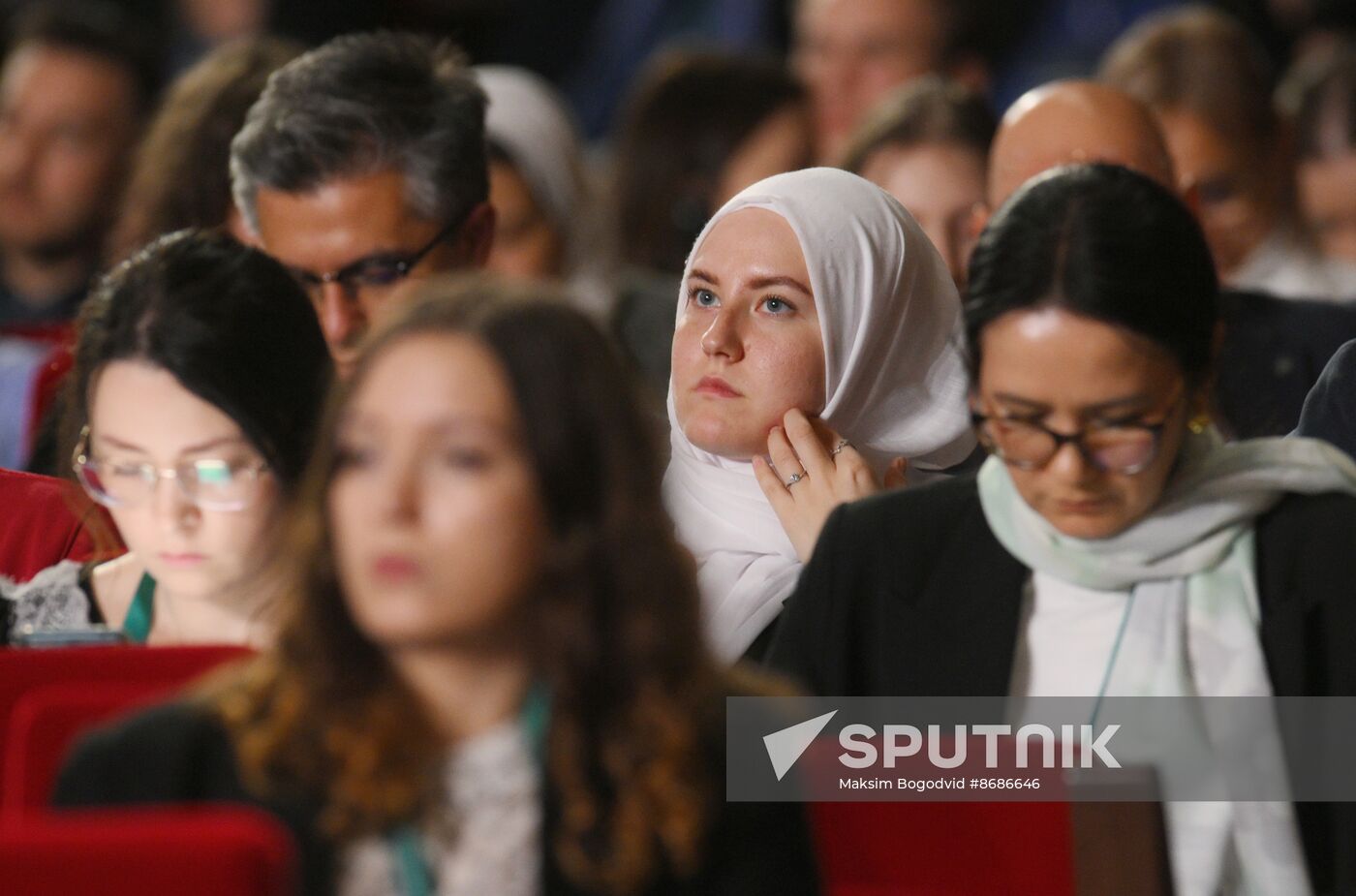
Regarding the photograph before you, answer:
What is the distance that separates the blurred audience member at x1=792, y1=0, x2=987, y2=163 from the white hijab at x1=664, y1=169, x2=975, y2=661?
2.28 metres

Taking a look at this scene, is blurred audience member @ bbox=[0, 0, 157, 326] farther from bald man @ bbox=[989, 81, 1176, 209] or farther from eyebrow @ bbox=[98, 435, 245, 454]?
eyebrow @ bbox=[98, 435, 245, 454]

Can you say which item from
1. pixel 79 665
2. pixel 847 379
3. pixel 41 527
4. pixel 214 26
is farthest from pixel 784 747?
pixel 214 26

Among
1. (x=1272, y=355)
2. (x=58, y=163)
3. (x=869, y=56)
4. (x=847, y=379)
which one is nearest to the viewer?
(x=847, y=379)

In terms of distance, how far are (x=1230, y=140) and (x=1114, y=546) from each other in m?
2.33

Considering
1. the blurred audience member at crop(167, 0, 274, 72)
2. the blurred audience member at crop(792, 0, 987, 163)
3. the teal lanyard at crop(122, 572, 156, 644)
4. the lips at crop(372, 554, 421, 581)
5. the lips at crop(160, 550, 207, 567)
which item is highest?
the blurred audience member at crop(167, 0, 274, 72)

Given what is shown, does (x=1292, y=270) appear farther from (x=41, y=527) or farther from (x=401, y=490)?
(x=401, y=490)

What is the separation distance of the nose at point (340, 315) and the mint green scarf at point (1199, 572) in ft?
3.44

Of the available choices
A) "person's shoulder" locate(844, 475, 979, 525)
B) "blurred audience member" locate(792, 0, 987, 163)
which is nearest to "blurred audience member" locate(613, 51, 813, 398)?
"blurred audience member" locate(792, 0, 987, 163)

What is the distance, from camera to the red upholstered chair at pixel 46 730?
5.28ft

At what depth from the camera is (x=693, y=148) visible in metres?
4.38

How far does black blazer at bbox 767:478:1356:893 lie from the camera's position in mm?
1940

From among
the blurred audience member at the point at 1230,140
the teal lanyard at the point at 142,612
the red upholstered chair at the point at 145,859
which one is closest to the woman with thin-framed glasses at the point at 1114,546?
the teal lanyard at the point at 142,612

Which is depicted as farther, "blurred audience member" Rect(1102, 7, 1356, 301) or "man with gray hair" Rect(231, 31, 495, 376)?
"blurred audience member" Rect(1102, 7, 1356, 301)

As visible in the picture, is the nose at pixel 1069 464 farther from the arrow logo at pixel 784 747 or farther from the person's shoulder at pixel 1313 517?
the arrow logo at pixel 784 747
